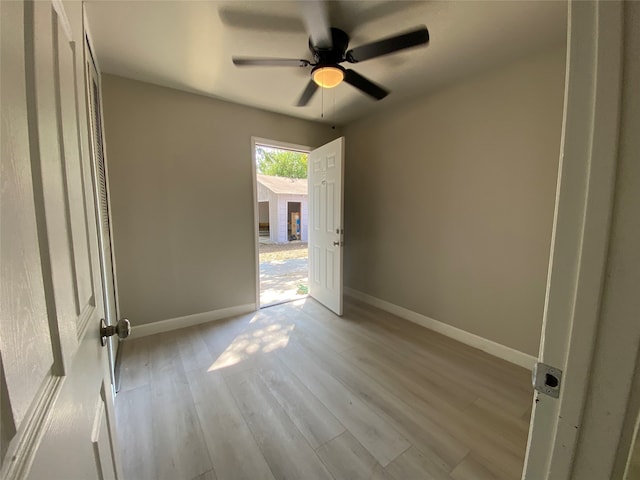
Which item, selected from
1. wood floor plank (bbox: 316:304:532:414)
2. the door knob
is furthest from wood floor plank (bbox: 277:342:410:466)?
the door knob

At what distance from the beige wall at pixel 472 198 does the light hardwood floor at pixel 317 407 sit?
1.71 ft

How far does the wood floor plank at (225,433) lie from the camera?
4.25 feet

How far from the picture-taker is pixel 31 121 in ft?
1.25

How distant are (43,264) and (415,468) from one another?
1729mm

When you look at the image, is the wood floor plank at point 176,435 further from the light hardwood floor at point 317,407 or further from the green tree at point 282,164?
the green tree at point 282,164

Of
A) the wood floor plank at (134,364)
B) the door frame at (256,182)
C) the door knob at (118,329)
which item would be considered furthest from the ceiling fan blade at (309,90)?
the wood floor plank at (134,364)

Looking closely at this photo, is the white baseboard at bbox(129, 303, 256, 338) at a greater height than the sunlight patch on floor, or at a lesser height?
greater

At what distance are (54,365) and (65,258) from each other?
21 centimetres

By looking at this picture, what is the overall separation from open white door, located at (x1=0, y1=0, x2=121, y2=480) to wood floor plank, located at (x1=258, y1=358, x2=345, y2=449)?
1.15 meters

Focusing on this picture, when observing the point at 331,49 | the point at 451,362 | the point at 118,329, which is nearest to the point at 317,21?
the point at 331,49

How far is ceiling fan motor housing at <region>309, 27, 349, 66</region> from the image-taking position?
1676mm

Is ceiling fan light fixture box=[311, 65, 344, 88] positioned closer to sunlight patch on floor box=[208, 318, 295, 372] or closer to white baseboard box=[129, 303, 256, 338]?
sunlight patch on floor box=[208, 318, 295, 372]

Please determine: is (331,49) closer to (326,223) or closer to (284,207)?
(326,223)

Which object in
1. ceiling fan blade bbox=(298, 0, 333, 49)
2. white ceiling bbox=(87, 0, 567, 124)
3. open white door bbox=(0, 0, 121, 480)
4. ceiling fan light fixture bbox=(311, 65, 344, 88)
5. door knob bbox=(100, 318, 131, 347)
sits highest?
white ceiling bbox=(87, 0, 567, 124)
